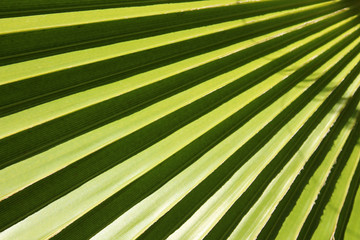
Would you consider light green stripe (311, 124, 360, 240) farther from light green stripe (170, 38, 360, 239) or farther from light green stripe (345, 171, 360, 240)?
light green stripe (170, 38, 360, 239)

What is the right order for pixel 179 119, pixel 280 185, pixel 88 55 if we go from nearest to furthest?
pixel 88 55 → pixel 179 119 → pixel 280 185

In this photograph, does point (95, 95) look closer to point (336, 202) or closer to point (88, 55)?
point (88, 55)

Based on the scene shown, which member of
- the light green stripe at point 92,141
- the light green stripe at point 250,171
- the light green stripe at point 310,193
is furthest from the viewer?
the light green stripe at point 310,193

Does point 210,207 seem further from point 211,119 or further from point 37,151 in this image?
point 37,151

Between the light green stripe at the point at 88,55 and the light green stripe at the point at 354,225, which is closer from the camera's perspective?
the light green stripe at the point at 88,55

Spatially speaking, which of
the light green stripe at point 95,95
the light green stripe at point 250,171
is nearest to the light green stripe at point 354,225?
the light green stripe at point 250,171

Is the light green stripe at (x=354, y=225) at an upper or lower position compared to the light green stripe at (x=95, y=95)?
upper

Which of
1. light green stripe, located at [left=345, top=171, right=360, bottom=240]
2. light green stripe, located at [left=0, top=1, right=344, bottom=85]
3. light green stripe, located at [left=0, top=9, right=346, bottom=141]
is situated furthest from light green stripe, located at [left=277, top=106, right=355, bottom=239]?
light green stripe, located at [left=0, top=1, right=344, bottom=85]

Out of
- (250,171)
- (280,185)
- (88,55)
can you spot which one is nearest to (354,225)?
(280,185)

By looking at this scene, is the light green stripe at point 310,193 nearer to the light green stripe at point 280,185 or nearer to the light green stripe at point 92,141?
the light green stripe at point 280,185

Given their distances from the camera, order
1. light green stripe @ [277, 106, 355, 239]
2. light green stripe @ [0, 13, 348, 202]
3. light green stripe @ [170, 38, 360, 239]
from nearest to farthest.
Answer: light green stripe @ [0, 13, 348, 202] → light green stripe @ [170, 38, 360, 239] → light green stripe @ [277, 106, 355, 239]

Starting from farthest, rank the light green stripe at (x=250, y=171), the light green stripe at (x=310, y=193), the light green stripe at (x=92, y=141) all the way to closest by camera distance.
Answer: the light green stripe at (x=310, y=193)
the light green stripe at (x=250, y=171)
the light green stripe at (x=92, y=141)
